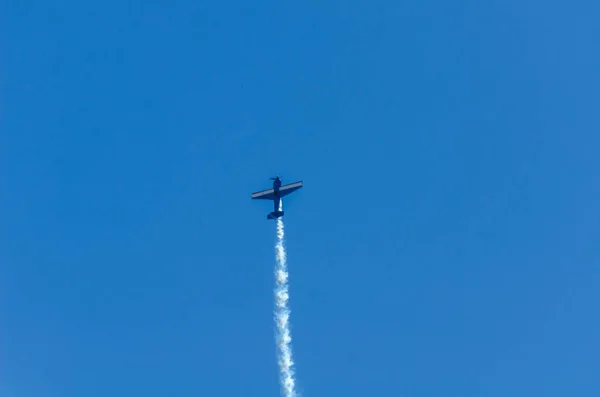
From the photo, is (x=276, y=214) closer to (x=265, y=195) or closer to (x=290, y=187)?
(x=265, y=195)

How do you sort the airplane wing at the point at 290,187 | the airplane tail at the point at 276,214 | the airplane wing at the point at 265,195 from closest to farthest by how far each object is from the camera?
the airplane tail at the point at 276,214 < the airplane wing at the point at 290,187 < the airplane wing at the point at 265,195

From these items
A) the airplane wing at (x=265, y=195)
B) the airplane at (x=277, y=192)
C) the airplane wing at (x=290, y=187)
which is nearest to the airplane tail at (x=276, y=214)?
the airplane at (x=277, y=192)

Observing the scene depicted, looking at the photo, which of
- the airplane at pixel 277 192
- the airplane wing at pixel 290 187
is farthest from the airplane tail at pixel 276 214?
the airplane wing at pixel 290 187

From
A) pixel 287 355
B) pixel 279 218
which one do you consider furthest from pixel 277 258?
pixel 287 355

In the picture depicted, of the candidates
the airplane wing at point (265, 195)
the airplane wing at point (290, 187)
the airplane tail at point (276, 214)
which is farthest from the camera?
the airplane wing at point (265, 195)

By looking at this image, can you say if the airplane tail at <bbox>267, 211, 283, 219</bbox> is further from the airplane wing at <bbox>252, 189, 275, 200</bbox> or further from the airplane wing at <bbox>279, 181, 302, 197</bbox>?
the airplane wing at <bbox>279, 181, 302, 197</bbox>

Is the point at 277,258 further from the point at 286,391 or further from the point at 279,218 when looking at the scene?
the point at 286,391

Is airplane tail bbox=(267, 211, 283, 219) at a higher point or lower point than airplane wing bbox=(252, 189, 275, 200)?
lower

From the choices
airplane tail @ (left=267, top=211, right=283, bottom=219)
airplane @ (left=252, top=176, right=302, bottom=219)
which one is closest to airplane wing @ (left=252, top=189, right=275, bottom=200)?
airplane @ (left=252, top=176, right=302, bottom=219)

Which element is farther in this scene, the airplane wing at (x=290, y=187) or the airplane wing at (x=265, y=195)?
the airplane wing at (x=265, y=195)

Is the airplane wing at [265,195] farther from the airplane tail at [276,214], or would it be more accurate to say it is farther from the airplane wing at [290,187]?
the airplane tail at [276,214]

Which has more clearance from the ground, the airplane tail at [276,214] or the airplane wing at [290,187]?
the airplane wing at [290,187]

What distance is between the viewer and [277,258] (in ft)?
445

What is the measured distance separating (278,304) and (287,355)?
32.9ft
